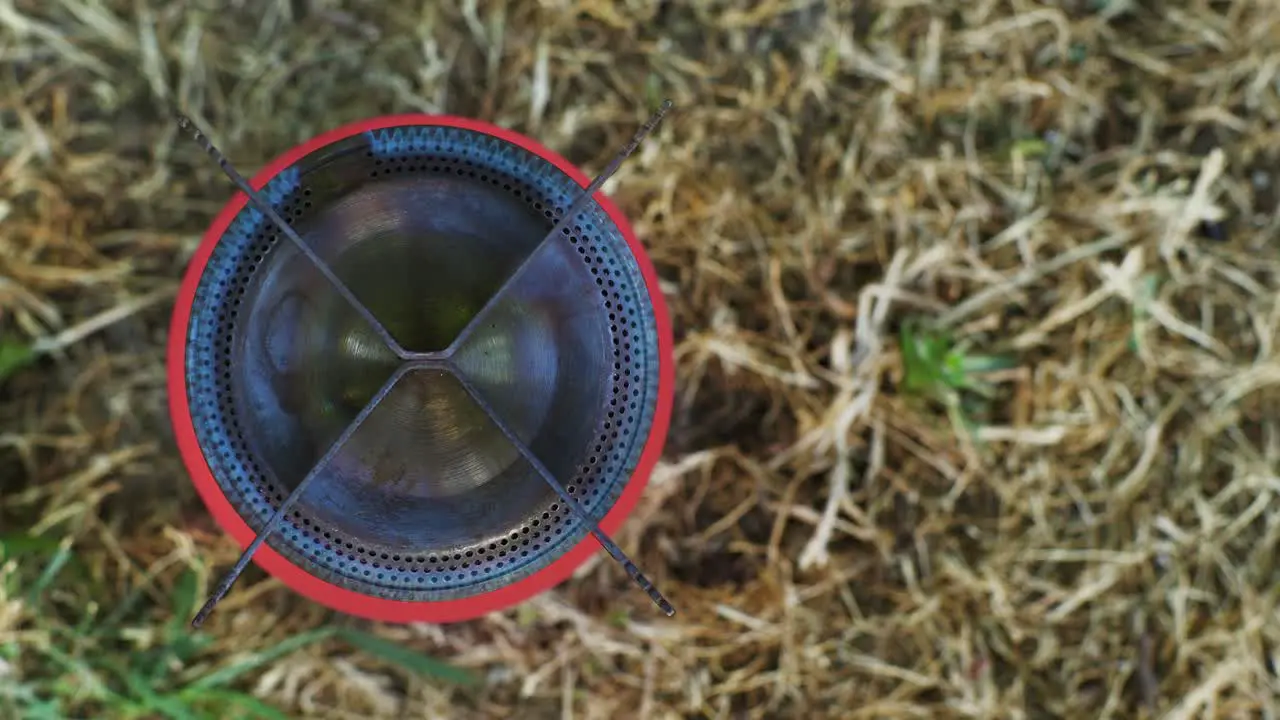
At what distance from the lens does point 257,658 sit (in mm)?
2037

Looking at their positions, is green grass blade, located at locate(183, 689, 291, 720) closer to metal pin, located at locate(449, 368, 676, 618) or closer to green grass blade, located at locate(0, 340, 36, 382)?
green grass blade, located at locate(0, 340, 36, 382)

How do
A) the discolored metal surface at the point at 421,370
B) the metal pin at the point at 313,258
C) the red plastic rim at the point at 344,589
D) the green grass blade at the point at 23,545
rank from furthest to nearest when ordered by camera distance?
the green grass blade at the point at 23,545, the red plastic rim at the point at 344,589, the discolored metal surface at the point at 421,370, the metal pin at the point at 313,258

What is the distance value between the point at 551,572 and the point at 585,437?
0.73ft

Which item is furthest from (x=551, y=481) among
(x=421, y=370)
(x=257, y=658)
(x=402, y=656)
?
(x=257, y=658)

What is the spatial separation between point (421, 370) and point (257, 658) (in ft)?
3.15

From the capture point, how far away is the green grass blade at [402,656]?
2055 millimetres

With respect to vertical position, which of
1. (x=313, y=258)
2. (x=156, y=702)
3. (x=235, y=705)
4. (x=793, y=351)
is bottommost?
(x=793, y=351)

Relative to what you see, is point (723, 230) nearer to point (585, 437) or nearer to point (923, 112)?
point (923, 112)

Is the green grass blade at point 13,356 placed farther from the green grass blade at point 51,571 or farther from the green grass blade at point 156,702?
the green grass blade at point 156,702

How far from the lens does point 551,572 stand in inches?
60.6

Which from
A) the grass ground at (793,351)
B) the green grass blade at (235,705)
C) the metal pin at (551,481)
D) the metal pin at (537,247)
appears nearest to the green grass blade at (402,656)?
the grass ground at (793,351)

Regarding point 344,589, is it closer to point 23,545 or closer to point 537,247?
point 537,247

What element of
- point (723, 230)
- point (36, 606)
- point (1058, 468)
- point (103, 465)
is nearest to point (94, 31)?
point (103, 465)

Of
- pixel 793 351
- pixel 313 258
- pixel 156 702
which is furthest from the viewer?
pixel 793 351
